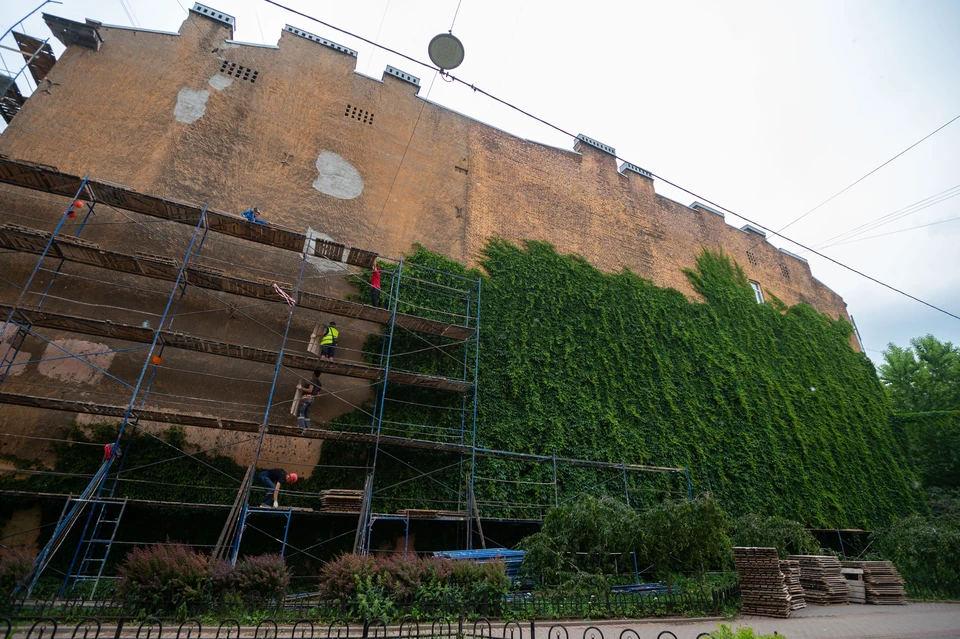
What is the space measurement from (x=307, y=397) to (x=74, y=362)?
456 cm

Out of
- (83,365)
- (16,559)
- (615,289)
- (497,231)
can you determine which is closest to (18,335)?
(83,365)

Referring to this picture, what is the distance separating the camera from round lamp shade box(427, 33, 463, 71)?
854cm

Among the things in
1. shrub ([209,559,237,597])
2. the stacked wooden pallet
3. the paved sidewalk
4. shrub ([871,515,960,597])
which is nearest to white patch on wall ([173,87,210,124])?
shrub ([209,559,237,597])

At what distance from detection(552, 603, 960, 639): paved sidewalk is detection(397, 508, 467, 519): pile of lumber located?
3.57 meters

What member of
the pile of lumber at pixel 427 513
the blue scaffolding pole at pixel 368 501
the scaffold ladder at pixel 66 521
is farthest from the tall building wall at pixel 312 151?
the pile of lumber at pixel 427 513

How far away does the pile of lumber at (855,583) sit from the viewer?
1097 cm

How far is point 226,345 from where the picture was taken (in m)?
9.42

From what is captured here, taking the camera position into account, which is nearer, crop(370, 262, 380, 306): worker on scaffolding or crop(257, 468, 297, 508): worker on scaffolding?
crop(257, 468, 297, 508): worker on scaffolding

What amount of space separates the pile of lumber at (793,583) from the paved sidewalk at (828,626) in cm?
A: 15

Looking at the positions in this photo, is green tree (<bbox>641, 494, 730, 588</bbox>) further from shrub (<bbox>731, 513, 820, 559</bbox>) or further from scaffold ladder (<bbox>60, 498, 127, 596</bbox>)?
scaffold ladder (<bbox>60, 498, 127, 596</bbox>)

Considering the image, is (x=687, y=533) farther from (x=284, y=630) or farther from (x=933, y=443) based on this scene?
(x=933, y=443)

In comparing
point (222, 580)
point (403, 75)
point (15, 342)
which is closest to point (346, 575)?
point (222, 580)

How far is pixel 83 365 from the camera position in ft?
31.5

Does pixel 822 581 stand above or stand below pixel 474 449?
below
